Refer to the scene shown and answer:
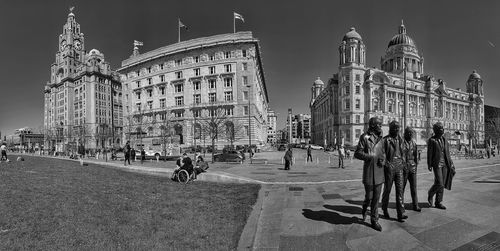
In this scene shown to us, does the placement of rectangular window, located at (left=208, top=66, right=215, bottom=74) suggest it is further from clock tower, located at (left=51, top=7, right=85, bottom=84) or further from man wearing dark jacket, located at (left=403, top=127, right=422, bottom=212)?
clock tower, located at (left=51, top=7, right=85, bottom=84)

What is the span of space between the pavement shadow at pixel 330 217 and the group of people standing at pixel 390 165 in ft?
0.96

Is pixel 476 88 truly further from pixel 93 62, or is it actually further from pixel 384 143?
pixel 93 62

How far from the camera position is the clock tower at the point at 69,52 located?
122688 millimetres

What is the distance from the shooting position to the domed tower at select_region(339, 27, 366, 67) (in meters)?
86.1

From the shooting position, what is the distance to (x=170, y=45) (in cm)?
6888

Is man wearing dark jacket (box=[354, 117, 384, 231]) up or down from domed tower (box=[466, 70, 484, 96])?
down

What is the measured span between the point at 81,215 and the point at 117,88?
145 meters

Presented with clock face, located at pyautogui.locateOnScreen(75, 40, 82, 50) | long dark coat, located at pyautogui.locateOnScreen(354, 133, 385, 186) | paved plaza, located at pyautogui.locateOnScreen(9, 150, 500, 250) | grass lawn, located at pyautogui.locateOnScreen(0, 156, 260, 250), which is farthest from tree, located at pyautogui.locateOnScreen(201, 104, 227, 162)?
clock face, located at pyautogui.locateOnScreen(75, 40, 82, 50)

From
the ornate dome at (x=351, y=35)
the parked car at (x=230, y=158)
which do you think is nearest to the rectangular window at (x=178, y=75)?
the parked car at (x=230, y=158)

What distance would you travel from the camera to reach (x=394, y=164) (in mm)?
5078

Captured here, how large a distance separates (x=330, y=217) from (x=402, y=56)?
122 m

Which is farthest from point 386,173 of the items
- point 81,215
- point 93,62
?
point 93,62

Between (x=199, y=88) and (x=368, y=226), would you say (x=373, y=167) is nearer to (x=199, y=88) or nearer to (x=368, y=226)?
(x=368, y=226)

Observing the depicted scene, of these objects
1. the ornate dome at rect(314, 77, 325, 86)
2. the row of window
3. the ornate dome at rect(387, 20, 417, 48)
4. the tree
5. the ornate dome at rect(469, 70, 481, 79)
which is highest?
the ornate dome at rect(387, 20, 417, 48)
